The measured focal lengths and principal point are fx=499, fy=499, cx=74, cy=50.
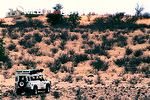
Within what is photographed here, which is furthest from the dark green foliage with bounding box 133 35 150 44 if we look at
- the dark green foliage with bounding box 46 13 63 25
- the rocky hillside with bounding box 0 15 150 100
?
the dark green foliage with bounding box 46 13 63 25

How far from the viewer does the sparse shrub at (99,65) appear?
1830 inches

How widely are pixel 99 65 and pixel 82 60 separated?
2.96 meters

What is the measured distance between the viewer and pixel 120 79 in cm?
4128

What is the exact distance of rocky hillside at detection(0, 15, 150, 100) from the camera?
35781 mm

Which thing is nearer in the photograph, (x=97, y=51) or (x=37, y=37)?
(x=97, y=51)

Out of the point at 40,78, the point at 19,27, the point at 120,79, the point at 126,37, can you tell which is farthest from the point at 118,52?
the point at 40,78

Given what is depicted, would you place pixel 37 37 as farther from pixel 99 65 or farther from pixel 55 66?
pixel 99 65

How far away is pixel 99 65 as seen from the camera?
4719 cm

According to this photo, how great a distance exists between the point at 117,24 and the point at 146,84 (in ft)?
97.5

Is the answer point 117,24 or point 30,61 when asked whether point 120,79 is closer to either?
point 30,61

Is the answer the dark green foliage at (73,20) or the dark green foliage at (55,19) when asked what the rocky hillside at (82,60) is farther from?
the dark green foliage at (73,20)

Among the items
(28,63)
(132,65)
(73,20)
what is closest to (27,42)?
(28,63)

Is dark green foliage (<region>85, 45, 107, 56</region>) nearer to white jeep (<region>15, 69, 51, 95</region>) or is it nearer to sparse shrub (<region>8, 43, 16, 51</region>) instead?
sparse shrub (<region>8, 43, 16, 51</region>)

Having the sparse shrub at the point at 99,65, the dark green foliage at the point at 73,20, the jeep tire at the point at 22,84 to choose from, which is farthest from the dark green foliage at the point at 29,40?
the jeep tire at the point at 22,84
